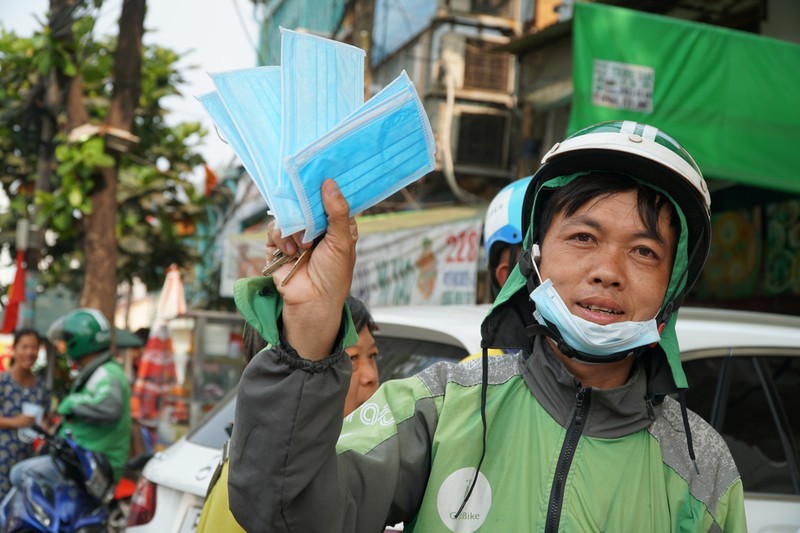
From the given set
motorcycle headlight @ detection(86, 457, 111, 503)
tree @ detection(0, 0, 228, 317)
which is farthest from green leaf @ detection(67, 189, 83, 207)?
motorcycle headlight @ detection(86, 457, 111, 503)

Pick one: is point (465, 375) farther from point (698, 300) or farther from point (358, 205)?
point (698, 300)

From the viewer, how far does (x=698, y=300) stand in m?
10.7

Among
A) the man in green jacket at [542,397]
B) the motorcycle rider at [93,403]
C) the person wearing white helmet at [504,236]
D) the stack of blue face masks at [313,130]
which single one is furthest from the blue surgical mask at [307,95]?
the motorcycle rider at [93,403]

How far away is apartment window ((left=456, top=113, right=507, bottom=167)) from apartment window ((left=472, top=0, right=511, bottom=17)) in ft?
5.74

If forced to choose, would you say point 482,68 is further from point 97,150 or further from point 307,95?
point 307,95

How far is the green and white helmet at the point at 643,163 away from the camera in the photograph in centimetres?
190

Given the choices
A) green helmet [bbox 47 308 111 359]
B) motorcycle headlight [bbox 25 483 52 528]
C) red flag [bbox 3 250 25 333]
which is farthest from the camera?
red flag [bbox 3 250 25 333]

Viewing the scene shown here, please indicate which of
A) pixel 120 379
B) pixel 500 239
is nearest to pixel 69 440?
pixel 120 379

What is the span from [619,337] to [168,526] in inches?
106

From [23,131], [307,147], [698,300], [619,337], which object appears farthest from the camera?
[23,131]

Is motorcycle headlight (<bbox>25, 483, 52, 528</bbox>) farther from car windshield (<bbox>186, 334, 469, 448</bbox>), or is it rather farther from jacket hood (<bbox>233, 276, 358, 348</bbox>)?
jacket hood (<bbox>233, 276, 358, 348</bbox>)

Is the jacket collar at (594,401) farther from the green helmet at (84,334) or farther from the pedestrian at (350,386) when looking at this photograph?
the green helmet at (84,334)

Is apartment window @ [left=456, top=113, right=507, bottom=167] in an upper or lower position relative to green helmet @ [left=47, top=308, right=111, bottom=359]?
upper

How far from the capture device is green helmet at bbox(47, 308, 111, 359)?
7230 millimetres
